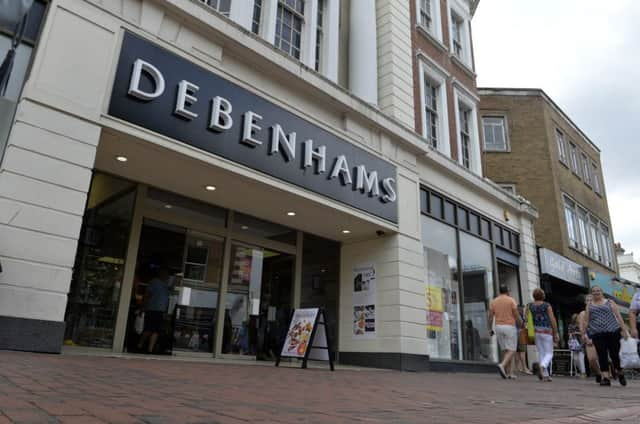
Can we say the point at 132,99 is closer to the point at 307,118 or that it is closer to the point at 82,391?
the point at 307,118

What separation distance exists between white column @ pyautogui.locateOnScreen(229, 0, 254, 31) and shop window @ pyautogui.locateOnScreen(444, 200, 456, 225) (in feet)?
23.0

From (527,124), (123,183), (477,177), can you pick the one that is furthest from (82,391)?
Result: (527,124)

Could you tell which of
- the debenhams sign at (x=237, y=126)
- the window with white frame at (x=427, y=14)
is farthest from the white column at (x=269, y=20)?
the window with white frame at (x=427, y=14)

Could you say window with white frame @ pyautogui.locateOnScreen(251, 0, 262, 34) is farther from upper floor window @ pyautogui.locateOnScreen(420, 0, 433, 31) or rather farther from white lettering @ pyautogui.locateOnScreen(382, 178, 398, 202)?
upper floor window @ pyautogui.locateOnScreen(420, 0, 433, 31)

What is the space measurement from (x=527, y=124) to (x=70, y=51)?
20.0 m

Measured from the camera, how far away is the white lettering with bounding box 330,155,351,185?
954 centimetres

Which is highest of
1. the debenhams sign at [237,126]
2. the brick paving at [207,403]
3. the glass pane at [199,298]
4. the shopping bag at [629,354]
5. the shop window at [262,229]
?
the debenhams sign at [237,126]

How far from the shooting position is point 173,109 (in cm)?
702

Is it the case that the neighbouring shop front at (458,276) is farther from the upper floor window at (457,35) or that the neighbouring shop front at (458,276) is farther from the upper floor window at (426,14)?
the upper floor window at (457,35)

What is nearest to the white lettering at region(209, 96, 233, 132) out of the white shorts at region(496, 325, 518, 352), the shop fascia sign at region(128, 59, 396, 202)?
the shop fascia sign at region(128, 59, 396, 202)

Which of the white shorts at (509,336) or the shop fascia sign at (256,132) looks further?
the white shorts at (509,336)

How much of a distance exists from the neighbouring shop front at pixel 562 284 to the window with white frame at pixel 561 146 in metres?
5.55

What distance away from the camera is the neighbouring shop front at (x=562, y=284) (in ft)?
54.9

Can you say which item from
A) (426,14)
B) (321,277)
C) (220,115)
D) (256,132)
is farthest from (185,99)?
(426,14)
